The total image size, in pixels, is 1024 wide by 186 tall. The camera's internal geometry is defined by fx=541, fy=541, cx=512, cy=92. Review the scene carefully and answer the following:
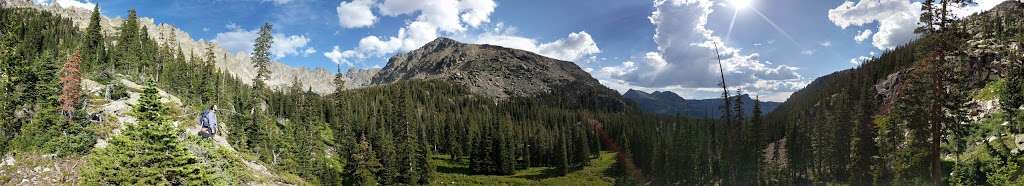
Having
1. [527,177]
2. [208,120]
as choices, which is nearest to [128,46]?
[208,120]

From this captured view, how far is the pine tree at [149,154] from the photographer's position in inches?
1067

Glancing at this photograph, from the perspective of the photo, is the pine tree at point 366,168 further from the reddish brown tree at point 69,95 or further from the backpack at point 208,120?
the reddish brown tree at point 69,95

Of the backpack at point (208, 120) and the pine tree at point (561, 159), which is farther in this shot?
the pine tree at point (561, 159)

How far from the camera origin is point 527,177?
12412cm

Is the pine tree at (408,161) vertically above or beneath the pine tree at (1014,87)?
beneath

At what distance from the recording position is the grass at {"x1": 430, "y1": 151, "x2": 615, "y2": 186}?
116188 mm

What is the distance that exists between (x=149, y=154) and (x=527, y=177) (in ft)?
329

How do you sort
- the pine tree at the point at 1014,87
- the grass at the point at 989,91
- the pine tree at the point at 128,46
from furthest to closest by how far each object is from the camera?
the pine tree at the point at 128,46 → the grass at the point at 989,91 → the pine tree at the point at 1014,87

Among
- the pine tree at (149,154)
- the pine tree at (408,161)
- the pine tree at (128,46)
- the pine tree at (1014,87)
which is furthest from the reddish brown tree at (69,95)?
the pine tree at (1014,87)

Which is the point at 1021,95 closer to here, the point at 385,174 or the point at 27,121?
the point at 385,174

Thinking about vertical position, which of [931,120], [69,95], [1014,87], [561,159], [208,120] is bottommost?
[561,159]

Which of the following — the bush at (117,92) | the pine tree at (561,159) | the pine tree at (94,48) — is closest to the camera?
the bush at (117,92)

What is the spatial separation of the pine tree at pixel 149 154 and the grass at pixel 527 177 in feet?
259

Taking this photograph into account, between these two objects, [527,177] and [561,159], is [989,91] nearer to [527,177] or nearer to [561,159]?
[561,159]
